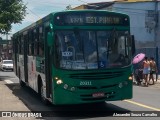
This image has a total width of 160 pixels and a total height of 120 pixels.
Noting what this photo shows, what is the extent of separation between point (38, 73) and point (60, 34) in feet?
11.1

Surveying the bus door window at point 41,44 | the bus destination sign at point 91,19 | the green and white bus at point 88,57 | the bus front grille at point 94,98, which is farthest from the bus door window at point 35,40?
the bus front grille at point 94,98

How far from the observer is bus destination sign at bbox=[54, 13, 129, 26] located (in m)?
11.7

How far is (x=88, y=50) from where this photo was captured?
11539 millimetres

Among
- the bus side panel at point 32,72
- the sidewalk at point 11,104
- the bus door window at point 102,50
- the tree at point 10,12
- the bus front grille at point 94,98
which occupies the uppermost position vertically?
the tree at point 10,12

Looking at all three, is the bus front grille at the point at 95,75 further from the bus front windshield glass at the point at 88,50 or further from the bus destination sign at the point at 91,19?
the bus destination sign at the point at 91,19

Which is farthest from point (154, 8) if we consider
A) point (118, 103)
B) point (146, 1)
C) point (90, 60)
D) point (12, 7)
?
point (90, 60)

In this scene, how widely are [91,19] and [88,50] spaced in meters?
0.97

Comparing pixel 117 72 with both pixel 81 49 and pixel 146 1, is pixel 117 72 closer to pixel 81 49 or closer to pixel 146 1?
pixel 81 49

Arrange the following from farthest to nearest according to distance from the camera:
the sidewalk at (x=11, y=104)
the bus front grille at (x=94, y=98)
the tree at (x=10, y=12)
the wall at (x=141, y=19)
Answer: the wall at (x=141, y=19)
the tree at (x=10, y=12)
the sidewalk at (x=11, y=104)
the bus front grille at (x=94, y=98)

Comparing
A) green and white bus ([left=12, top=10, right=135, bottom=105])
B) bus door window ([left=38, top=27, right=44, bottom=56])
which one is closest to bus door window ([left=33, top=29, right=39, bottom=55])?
bus door window ([left=38, top=27, right=44, bottom=56])

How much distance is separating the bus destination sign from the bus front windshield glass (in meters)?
0.28

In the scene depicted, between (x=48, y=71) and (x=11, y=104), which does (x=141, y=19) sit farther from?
(x=48, y=71)

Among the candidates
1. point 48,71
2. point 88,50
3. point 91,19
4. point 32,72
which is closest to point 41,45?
point 48,71

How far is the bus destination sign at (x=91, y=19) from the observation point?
1166 cm
